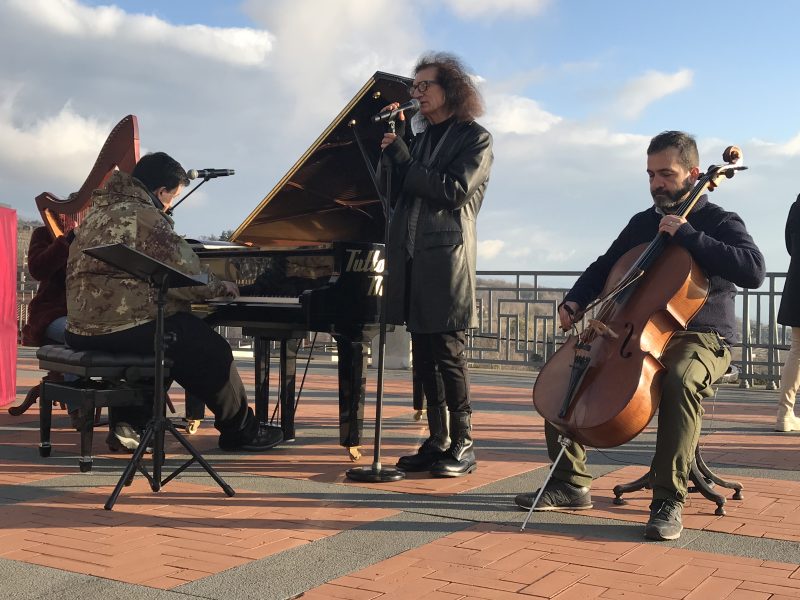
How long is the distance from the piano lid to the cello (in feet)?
6.39

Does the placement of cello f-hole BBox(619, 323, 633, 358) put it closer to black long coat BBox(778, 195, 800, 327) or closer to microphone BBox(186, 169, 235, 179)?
microphone BBox(186, 169, 235, 179)

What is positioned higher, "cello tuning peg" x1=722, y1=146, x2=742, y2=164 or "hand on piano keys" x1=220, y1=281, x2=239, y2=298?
"cello tuning peg" x1=722, y1=146, x2=742, y2=164

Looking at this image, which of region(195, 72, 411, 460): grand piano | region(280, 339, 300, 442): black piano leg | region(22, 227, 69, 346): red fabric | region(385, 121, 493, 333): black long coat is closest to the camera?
region(385, 121, 493, 333): black long coat

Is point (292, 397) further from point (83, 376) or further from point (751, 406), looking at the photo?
point (751, 406)

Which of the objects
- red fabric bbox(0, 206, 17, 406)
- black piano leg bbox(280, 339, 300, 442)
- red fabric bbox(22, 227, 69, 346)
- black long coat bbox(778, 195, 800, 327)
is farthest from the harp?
black long coat bbox(778, 195, 800, 327)

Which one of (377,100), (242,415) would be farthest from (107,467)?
(377,100)

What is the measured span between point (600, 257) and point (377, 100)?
1.65 metres

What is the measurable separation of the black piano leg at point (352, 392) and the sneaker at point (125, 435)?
124 centimetres

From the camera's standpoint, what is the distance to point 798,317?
6574 mm

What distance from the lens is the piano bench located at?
15.1ft

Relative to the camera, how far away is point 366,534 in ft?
11.3

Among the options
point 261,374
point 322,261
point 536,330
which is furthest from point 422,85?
point 536,330

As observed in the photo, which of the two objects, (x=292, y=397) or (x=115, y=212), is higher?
(x=115, y=212)

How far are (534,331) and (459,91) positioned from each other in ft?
25.7
